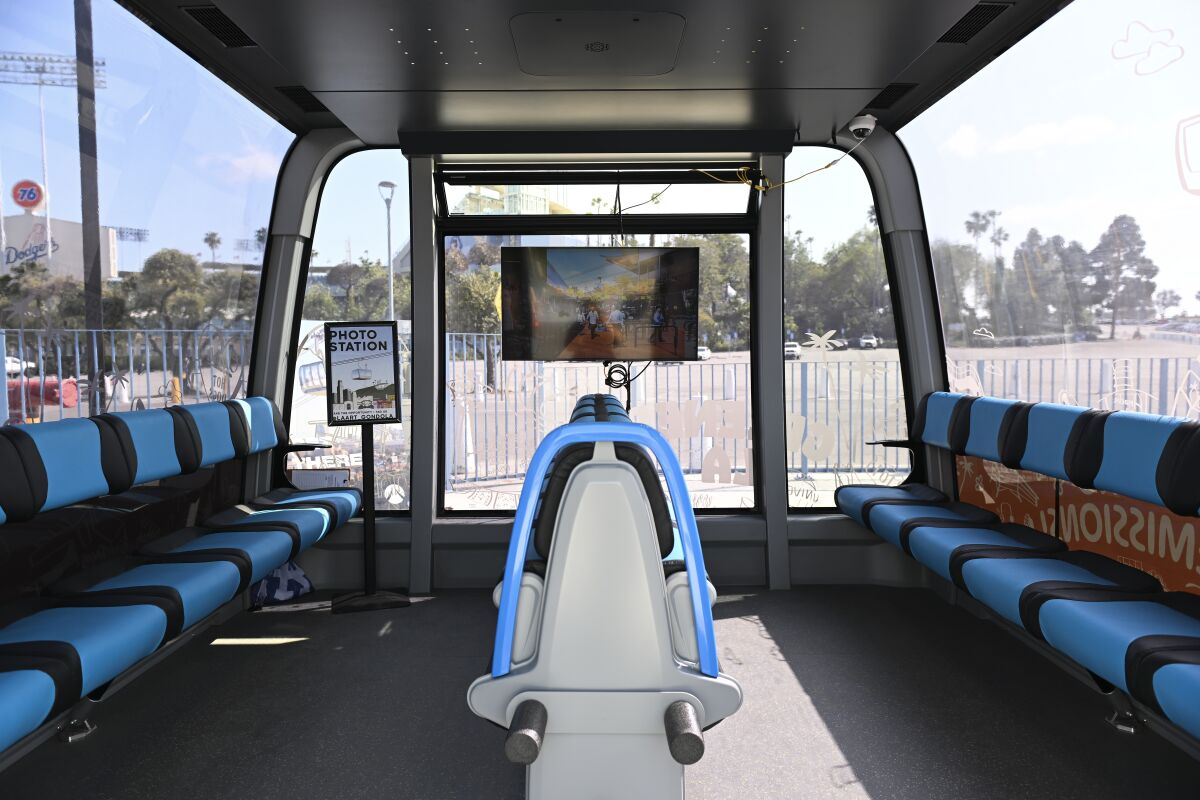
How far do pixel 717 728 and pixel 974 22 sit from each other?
292 cm

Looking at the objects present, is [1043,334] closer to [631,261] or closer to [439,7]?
[631,261]

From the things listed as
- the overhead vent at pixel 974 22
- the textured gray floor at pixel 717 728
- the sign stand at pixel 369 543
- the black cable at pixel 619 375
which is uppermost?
the overhead vent at pixel 974 22

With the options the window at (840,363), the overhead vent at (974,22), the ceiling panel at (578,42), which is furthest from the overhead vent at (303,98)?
the overhead vent at (974,22)

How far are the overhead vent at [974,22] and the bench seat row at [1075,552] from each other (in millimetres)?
1612

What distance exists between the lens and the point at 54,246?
3.15 m

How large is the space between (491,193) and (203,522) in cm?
241

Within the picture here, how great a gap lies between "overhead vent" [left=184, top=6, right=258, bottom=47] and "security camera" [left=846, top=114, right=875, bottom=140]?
298cm

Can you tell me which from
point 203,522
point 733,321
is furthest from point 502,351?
point 203,522

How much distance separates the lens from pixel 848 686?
3.28 meters

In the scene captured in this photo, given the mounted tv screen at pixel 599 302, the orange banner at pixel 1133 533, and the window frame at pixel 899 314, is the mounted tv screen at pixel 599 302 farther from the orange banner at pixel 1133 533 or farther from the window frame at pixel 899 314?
the orange banner at pixel 1133 533

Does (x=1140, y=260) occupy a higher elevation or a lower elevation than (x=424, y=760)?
higher

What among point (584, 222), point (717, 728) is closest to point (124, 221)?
point (584, 222)

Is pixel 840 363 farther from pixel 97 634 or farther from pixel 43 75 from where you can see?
pixel 43 75

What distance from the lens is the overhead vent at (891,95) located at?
409 cm
